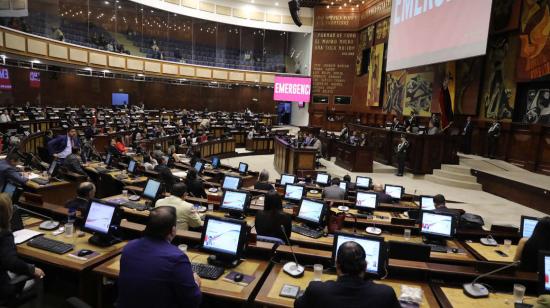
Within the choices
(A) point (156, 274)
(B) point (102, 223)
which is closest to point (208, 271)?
(A) point (156, 274)

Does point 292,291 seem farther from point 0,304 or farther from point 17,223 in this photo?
point 17,223

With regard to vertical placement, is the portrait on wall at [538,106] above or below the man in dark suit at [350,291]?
above

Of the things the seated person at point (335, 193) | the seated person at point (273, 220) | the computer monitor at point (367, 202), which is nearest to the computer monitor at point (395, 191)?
the seated person at point (335, 193)

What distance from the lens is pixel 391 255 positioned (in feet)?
11.9

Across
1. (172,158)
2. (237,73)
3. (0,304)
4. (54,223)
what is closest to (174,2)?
(237,73)

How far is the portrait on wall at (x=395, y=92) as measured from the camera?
16962 mm

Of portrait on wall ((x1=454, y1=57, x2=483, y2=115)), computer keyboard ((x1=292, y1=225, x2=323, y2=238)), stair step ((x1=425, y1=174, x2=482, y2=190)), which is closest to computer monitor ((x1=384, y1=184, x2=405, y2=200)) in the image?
computer keyboard ((x1=292, y1=225, x2=323, y2=238))

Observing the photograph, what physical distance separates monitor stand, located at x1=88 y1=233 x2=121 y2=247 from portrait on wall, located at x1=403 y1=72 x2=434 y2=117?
1407cm

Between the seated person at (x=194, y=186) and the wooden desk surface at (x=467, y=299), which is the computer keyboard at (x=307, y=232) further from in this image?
the seated person at (x=194, y=186)

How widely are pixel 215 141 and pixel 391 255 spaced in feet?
40.6

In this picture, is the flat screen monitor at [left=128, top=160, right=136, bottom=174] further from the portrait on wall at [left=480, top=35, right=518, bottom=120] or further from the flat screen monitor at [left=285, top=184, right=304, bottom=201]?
the portrait on wall at [left=480, top=35, right=518, bottom=120]

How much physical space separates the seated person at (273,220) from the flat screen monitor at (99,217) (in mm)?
1528

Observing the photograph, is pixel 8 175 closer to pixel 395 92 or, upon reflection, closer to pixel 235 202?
pixel 235 202

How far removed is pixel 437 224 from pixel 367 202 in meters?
1.49
